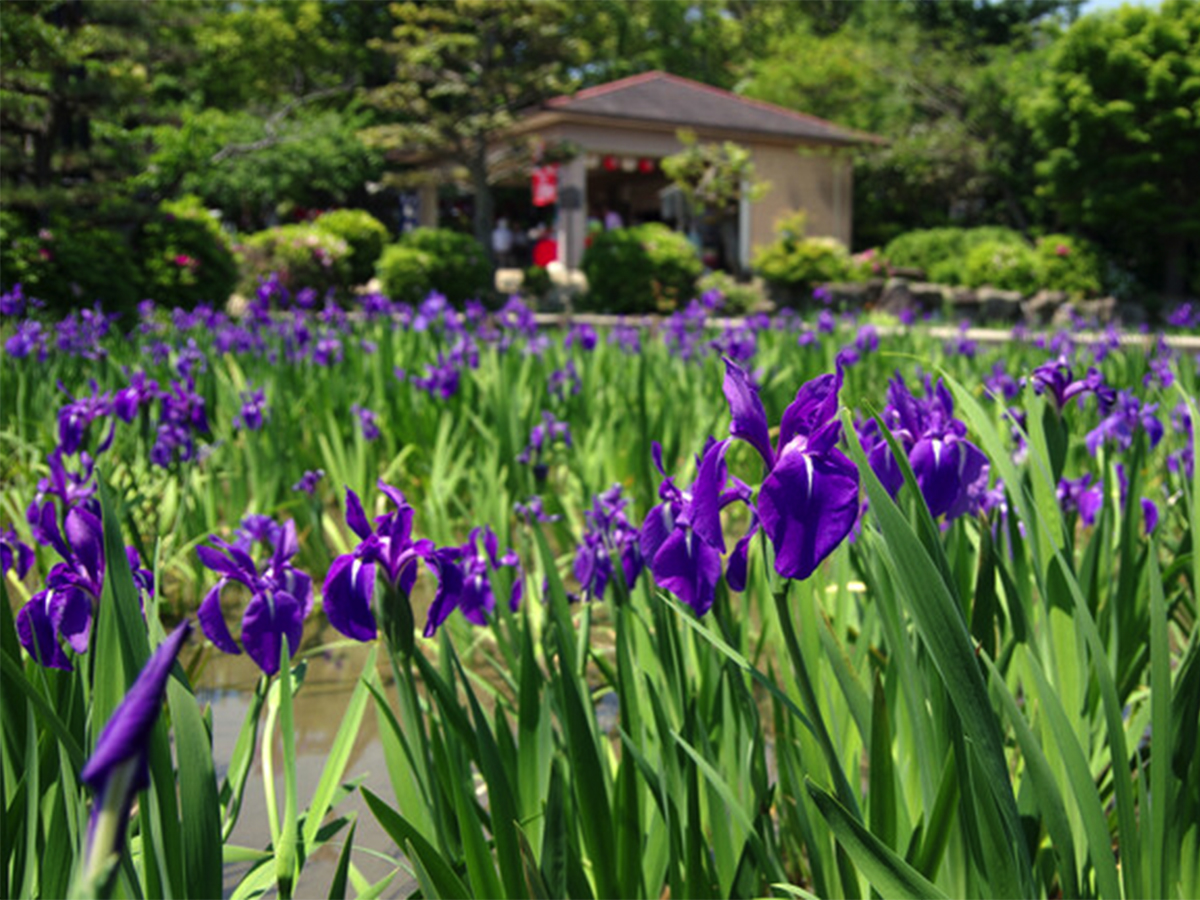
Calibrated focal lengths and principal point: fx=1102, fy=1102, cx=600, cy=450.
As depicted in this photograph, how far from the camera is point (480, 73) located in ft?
63.6

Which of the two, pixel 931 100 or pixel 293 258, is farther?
pixel 931 100

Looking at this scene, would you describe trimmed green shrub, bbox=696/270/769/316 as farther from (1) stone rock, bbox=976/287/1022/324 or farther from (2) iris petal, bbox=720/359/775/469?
(2) iris petal, bbox=720/359/775/469

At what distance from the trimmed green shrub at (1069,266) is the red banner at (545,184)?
29.7ft

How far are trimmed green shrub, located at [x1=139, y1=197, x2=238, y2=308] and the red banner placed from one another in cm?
867

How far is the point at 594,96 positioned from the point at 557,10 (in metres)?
4.13

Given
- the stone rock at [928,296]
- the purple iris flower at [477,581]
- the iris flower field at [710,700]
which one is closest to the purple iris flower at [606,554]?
the iris flower field at [710,700]

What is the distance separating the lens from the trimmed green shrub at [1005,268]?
1861 cm

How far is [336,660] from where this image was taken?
277cm

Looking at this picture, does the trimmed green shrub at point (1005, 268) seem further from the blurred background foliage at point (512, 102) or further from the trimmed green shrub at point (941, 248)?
the blurred background foliage at point (512, 102)

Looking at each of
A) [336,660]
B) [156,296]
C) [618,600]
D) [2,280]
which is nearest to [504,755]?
[618,600]

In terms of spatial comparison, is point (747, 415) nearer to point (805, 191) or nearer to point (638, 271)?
point (638, 271)

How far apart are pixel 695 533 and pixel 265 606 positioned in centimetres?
50

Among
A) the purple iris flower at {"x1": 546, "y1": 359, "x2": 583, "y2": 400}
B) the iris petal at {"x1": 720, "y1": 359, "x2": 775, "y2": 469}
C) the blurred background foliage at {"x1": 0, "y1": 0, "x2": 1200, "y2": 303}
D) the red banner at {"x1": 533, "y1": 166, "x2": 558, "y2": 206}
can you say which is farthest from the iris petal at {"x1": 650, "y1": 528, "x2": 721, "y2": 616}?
the red banner at {"x1": 533, "y1": 166, "x2": 558, "y2": 206}

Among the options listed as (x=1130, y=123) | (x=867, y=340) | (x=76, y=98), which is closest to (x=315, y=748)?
(x=867, y=340)
